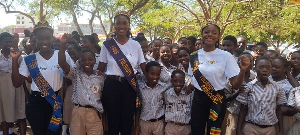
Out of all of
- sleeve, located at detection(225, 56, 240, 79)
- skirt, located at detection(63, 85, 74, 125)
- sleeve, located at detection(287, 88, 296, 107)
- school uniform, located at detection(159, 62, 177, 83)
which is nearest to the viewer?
sleeve, located at detection(225, 56, 240, 79)

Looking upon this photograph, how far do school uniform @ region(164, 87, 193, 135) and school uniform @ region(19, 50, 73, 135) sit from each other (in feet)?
4.65

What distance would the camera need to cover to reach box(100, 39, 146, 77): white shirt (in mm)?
3668

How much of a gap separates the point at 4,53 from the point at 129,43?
7.55 ft

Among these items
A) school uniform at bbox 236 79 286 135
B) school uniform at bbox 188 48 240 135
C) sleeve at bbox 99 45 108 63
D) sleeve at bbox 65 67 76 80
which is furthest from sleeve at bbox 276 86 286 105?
sleeve at bbox 65 67 76 80

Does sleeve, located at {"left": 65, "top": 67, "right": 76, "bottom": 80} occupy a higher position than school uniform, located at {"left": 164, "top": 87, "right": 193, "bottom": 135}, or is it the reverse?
sleeve, located at {"left": 65, "top": 67, "right": 76, "bottom": 80}

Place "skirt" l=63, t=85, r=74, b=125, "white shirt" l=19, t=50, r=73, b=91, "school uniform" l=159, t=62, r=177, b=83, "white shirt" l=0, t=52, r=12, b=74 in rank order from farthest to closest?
"white shirt" l=0, t=52, r=12, b=74
"skirt" l=63, t=85, r=74, b=125
"school uniform" l=159, t=62, r=177, b=83
"white shirt" l=19, t=50, r=73, b=91

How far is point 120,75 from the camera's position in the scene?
3662mm

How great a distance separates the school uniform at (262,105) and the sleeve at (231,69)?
0.53m

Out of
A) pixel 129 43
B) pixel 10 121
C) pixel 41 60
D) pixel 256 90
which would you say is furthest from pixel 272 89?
pixel 10 121

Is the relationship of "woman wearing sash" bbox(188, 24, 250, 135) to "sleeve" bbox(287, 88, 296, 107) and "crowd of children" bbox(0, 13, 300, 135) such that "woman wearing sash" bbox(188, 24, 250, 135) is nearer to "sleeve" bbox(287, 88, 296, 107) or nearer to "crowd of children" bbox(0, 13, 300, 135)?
"crowd of children" bbox(0, 13, 300, 135)

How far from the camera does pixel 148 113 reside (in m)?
4.00

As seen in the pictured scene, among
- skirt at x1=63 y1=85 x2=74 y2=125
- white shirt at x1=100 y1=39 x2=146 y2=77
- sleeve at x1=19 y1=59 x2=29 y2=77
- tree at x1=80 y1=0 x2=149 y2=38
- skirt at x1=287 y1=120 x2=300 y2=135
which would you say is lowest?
skirt at x1=287 y1=120 x2=300 y2=135

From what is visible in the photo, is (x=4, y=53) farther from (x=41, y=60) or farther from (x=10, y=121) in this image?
(x=41, y=60)

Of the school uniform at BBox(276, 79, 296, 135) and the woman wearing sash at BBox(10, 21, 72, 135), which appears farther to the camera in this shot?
the school uniform at BBox(276, 79, 296, 135)
